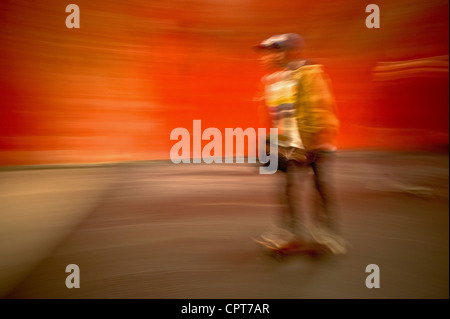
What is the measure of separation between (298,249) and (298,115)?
89 cm

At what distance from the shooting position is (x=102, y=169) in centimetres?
441

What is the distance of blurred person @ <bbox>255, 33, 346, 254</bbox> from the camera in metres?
1.70

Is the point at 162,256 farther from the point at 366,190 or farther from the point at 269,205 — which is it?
the point at 366,190

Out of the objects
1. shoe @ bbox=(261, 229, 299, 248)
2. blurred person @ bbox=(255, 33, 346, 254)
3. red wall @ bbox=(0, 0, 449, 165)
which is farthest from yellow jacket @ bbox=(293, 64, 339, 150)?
red wall @ bbox=(0, 0, 449, 165)

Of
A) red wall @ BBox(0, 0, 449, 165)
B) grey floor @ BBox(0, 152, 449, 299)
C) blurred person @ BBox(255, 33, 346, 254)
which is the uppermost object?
red wall @ BBox(0, 0, 449, 165)

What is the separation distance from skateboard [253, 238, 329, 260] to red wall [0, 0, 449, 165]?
2.99 m

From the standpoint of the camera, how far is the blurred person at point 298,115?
1703 millimetres

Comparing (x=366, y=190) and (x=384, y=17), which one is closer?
(x=366, y=190)

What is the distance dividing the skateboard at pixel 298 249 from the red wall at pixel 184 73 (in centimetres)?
299

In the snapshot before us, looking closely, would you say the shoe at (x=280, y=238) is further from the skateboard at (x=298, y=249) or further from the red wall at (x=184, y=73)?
the red wall at (x=184, y=73)

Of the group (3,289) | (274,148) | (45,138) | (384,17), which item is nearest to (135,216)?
(3,289)

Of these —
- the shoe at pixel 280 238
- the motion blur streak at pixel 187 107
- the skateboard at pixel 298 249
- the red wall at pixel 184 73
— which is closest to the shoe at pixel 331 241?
the skateboard at pixel 298 249

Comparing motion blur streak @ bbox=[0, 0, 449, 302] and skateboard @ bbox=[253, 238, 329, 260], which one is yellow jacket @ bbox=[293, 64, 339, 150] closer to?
skateboard @ bbox=[253, 238, 329, 260]

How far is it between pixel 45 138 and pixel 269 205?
3.37 m
